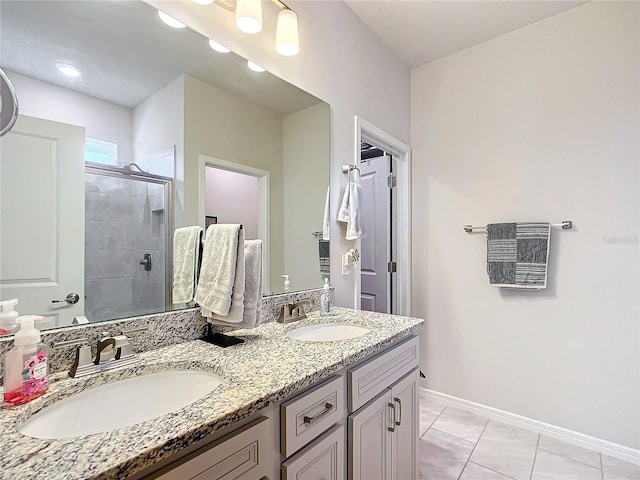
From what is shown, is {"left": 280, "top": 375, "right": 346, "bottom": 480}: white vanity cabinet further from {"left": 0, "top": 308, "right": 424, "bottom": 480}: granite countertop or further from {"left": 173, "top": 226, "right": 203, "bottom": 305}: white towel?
{"left": 173, "top": 226, "right": 203, "bottom": 305}: white towel

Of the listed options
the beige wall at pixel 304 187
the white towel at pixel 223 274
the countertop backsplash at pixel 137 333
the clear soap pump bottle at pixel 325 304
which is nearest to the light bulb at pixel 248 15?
the beige wall at pixel 304 187

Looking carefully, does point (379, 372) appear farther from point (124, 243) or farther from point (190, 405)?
point (124, 243)

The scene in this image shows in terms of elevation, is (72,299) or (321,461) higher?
(72,299)

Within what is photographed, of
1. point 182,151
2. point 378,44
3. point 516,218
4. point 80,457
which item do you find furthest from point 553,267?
point 80,457

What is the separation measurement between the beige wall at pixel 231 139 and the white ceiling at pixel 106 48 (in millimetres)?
87

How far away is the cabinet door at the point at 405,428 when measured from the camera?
1.31 metres

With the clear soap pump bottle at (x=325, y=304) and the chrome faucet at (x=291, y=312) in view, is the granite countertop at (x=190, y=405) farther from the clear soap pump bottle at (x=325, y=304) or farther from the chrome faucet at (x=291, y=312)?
the clear soap pump bottle at (x=325, y=304)

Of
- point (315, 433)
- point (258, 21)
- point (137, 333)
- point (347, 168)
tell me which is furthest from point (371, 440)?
point (258, 21)

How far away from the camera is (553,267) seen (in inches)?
78.6

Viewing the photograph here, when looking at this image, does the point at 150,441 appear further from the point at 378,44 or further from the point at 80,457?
the point at 378,44

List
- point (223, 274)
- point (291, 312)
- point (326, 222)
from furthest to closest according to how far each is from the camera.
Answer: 1. point (326, 222)
2. point (291, 312)
3. point (223, 274)

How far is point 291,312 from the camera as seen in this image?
1490 mm

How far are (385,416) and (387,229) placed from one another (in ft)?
5.43

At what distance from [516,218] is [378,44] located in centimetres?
153
